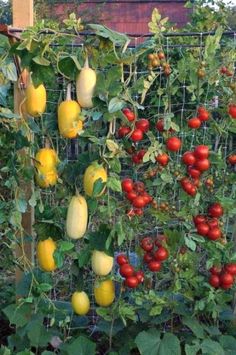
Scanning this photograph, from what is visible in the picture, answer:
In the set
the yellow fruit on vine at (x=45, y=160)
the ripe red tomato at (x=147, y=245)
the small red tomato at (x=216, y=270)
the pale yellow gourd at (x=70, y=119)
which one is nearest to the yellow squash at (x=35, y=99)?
the pale yellow gourd at (x=70, y=119)

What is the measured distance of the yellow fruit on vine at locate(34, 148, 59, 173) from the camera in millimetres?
2432

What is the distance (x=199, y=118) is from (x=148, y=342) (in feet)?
3.33

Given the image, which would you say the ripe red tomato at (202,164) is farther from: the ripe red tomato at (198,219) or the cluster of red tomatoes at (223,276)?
the cluster of red tomatoes at (223,276)

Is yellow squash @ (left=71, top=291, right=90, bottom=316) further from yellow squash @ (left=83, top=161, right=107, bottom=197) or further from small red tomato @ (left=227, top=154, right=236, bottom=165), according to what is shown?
small red tomato @ (left=227, top=154, right=236, bottom=165)

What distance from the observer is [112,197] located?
2.48 metres

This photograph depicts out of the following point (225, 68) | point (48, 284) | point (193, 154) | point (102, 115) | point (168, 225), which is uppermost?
point (225, 68)

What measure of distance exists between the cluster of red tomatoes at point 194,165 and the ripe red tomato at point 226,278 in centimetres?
43

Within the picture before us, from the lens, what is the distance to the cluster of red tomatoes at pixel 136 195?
7.83 ft

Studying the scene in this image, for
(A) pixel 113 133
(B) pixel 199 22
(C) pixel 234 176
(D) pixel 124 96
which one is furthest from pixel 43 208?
(B) pixel 199 22

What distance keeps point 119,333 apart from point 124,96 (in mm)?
1217

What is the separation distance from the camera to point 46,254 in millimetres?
2510

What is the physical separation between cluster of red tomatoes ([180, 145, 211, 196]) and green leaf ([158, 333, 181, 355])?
2.15ft

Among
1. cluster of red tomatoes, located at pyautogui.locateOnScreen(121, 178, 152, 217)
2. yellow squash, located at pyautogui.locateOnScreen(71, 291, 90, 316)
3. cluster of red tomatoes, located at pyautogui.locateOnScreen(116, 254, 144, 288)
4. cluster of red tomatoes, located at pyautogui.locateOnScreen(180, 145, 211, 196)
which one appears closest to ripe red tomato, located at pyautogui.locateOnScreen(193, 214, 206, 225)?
cluster of red tomatoes, located at pyautogui.locateOnScreen(180, 145, 211, 196)

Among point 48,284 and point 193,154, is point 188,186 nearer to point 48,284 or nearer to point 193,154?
point 193,154
